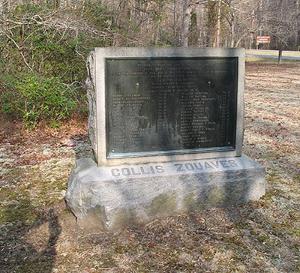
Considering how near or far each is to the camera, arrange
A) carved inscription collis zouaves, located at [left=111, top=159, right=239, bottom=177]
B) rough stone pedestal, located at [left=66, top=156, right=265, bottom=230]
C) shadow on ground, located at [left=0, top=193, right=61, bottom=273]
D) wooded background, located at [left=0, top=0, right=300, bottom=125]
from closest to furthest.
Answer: shadow on ground, located at [left=0, top=193, right=61, bottom=273], rough stone pedestal, located at [left=66, top=156, right=265, bottom=230], carved inscription collis zouaves, located at [left=111, top=159, right=239, bottom=177], wooded background, located at [left=0, top=0, right=300, bottom=125]

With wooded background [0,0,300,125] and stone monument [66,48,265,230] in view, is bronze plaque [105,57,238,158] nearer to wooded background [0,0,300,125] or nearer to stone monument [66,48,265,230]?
stone monument [66,48,265,230]

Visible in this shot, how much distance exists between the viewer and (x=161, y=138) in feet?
15.2

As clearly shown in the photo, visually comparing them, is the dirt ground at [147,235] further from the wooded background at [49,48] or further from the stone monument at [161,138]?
the wooded background at [49,48]

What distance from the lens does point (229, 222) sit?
14.3ft

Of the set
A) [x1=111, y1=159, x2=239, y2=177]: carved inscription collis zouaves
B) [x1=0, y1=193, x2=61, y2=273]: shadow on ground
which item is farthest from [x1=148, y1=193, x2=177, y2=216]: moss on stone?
[x1=0, y1=193, x2=61, y2=273]: shadow on ground

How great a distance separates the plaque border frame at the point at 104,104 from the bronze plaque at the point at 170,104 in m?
0.05

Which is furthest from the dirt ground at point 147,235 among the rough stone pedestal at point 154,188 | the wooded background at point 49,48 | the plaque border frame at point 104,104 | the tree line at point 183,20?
the tree line at point 183,20

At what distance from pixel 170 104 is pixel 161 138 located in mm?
399

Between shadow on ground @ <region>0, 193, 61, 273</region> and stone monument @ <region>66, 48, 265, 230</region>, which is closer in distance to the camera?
shadow on ground @ <region>0, 193, 61, 273</region>

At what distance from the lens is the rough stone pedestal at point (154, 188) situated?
4.20 meters

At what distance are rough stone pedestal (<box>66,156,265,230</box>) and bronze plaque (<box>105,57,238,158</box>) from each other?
9.6 inches

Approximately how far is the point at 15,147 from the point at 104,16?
4.69 m

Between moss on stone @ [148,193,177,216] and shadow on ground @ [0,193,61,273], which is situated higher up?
moss on stone @ [148,193,177,216]

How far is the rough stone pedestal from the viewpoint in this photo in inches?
165
